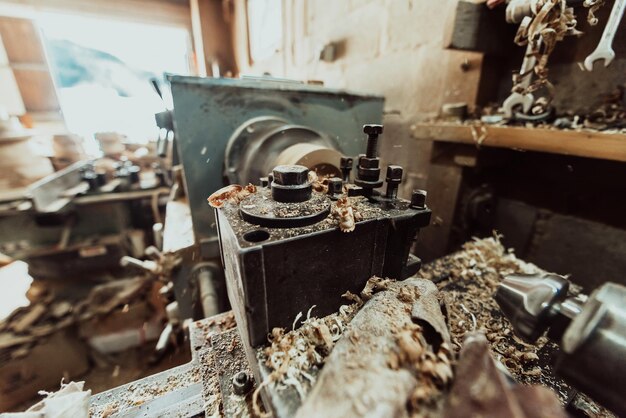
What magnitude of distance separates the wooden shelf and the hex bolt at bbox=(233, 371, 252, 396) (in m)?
1.15

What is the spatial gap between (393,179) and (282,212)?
310mm

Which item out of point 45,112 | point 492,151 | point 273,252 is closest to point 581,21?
point 492,151

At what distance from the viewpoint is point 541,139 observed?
917 millimetres

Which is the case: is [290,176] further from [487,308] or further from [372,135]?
[487,308]

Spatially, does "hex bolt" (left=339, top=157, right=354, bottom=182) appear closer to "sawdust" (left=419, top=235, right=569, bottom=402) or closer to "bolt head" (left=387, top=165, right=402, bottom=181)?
"bolt head" (left=387, top=165, right=402, bottom=181)

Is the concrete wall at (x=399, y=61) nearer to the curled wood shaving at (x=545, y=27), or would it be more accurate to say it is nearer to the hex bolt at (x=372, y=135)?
the curled wood shaving at (x=545, y=27)

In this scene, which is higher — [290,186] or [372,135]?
[372,135]

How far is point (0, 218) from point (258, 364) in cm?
259

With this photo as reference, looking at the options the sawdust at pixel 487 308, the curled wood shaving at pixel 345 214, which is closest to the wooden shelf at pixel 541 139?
the sawdust at pixel 487 308

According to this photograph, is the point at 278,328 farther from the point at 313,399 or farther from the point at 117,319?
the point at 117,319

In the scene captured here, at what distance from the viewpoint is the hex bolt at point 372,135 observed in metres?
0.68

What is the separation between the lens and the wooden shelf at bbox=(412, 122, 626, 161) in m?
0.78

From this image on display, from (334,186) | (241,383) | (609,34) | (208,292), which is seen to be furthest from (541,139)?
(208,292)

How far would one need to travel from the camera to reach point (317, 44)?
244 cm
